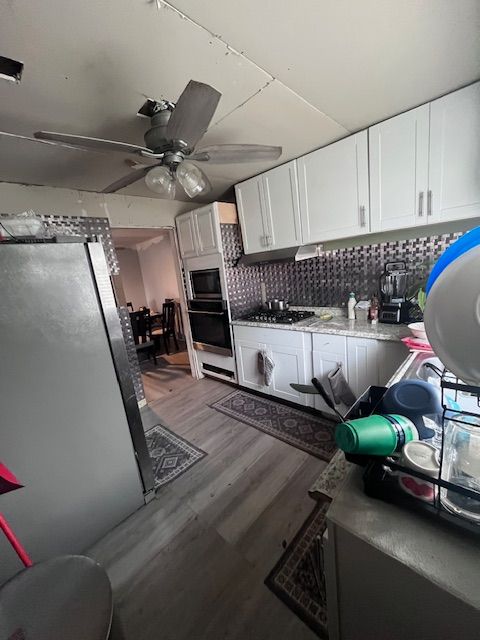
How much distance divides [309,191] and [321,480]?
215 centimetres

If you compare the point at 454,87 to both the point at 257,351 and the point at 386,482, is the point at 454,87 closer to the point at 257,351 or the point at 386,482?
the point at 386,482

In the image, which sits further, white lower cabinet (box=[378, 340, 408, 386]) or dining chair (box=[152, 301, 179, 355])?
dining chair (box=[152, 301, 179, 355])

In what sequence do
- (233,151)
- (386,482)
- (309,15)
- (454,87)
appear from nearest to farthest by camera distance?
(386,482) < (309,15) < (233,151) < (454,87)

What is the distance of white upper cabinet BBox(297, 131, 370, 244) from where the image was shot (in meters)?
1.86

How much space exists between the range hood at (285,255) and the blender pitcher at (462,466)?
1870 mm

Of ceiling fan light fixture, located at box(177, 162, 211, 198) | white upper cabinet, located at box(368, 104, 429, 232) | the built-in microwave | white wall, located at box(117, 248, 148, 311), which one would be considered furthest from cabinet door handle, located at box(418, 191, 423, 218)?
white wall, located at box(117, 248, 148, 311)

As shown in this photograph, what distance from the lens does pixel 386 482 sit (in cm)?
56

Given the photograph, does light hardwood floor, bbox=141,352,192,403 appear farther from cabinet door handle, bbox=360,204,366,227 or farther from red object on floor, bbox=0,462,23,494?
cabinet door handle, bbox=360,204,366,227

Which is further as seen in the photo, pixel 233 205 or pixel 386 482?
pixel 233 205

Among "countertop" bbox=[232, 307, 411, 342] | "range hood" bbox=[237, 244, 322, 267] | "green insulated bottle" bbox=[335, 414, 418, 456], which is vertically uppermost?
"range hood" bbox=[237, 244, 322, 267]

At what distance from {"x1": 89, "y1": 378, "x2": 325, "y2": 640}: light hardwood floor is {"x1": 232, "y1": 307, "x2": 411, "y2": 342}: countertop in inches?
37.4

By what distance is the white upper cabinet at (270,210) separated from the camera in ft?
7.41

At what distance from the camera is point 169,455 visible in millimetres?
2033

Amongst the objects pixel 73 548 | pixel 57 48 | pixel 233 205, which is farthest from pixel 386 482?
pixel 233 205
